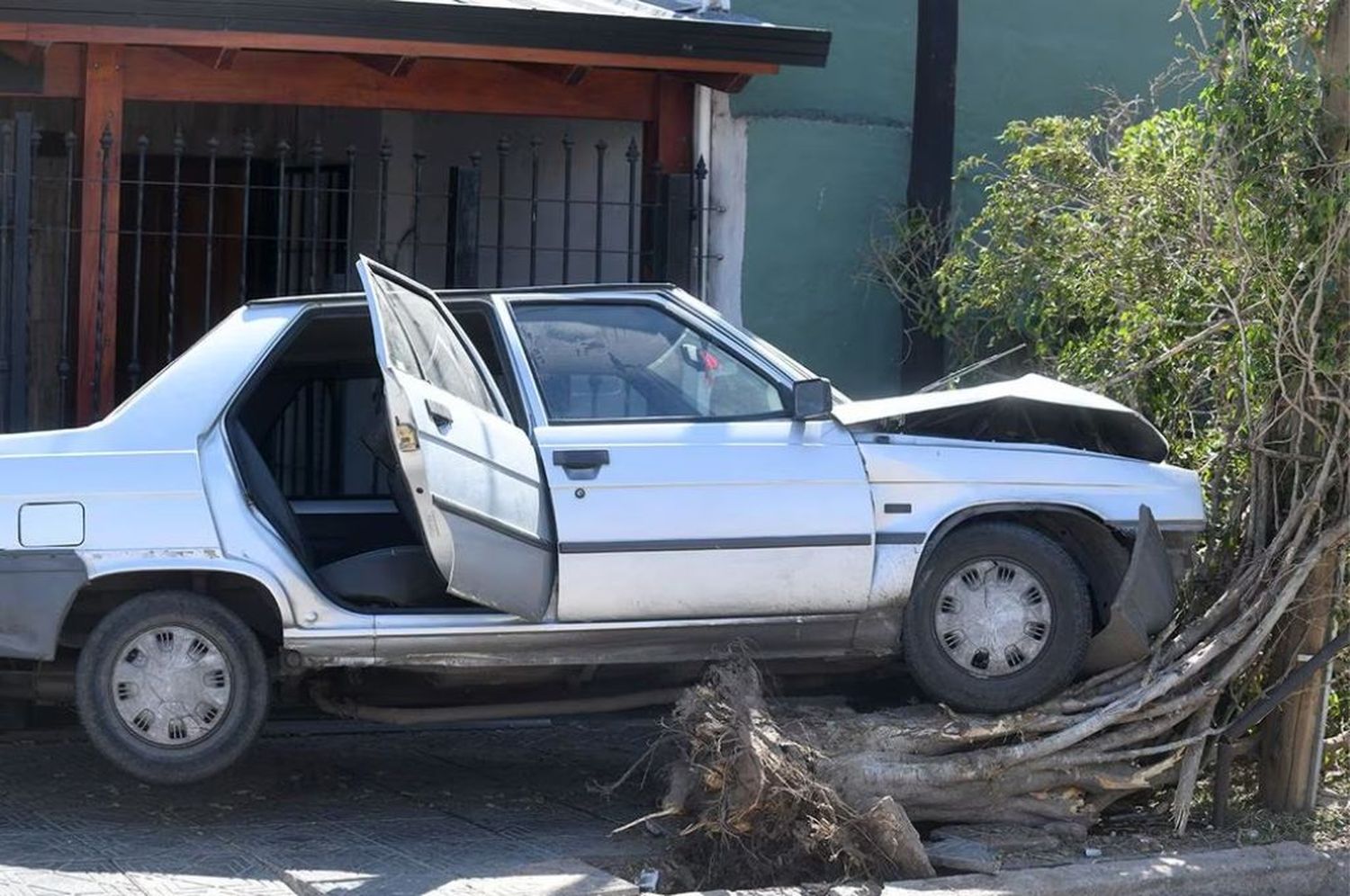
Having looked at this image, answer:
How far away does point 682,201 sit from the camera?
32.9ft

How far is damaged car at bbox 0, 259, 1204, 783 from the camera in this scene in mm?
Result: 6441

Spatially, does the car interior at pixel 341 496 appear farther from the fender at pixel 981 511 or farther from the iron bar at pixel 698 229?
the iron bar at pixel 698 229

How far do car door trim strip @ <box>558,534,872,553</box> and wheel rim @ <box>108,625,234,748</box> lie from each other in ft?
4.30

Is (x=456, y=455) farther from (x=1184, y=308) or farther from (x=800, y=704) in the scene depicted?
(x=1184, y=308)

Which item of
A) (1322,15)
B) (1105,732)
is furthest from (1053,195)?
(1105,732)

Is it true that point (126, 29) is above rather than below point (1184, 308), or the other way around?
above

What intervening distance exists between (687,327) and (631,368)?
0.27m

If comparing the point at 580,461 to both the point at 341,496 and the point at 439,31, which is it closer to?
the point at 341,496

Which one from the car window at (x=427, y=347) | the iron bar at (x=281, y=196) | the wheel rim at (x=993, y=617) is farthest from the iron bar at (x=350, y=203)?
the wheel rim at (x=993, y=617)

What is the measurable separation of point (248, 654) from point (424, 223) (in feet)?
19.6

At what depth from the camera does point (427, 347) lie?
653 centimetres

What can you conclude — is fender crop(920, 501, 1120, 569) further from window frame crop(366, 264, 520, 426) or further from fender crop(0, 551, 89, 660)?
fender crop(0, 551, 89, 660)

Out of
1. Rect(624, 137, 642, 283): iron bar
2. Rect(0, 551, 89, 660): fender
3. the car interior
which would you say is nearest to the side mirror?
the car interior

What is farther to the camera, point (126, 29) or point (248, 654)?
point (126, 29)
